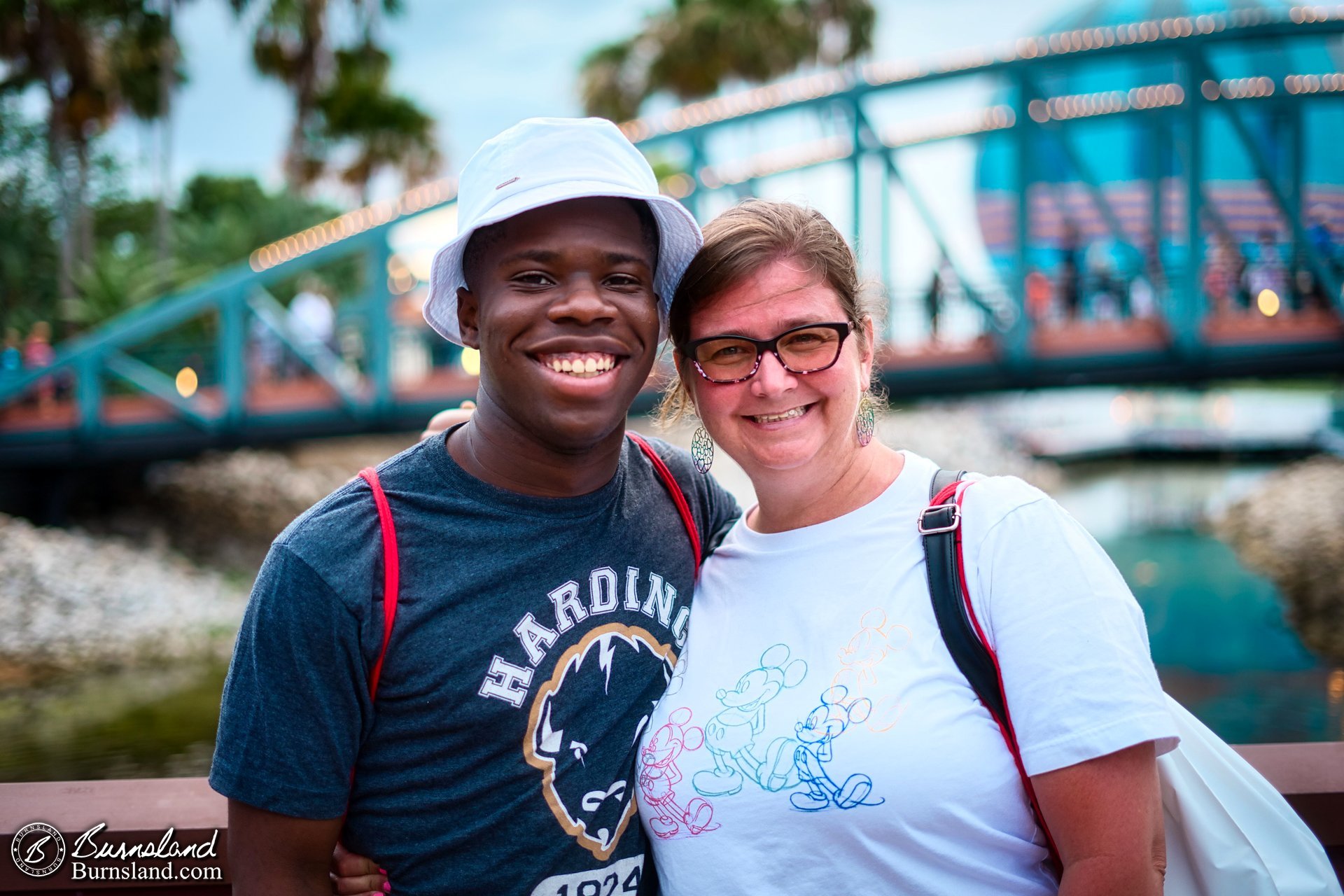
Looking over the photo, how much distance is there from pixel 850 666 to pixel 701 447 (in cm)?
62

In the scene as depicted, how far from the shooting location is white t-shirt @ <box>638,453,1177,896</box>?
5.07 ft

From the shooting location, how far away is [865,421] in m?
2.01

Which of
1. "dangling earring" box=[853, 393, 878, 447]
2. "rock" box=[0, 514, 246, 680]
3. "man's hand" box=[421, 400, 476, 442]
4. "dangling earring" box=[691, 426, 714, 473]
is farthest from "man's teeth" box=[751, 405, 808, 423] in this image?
"rock" box=[0, 514, 246, 680]

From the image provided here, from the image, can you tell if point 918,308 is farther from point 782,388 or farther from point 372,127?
point 372,127

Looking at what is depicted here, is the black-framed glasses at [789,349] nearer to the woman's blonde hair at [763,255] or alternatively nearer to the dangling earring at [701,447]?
the woman's blonde hair at [763,255]

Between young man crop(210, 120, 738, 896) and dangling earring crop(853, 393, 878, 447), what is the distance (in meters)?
0.41

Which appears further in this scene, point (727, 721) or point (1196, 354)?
point (1196, 354)

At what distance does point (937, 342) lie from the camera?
15.4 m

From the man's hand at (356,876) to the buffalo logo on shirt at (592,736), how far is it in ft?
0.99

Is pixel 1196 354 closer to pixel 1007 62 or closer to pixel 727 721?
pixel 1007 62

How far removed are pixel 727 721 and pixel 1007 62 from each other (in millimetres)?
15852

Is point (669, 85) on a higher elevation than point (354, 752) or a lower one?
higher

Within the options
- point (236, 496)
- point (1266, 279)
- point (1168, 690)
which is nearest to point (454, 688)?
point (1168, 690)

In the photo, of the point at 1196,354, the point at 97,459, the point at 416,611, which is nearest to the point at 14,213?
the point at 97,459
